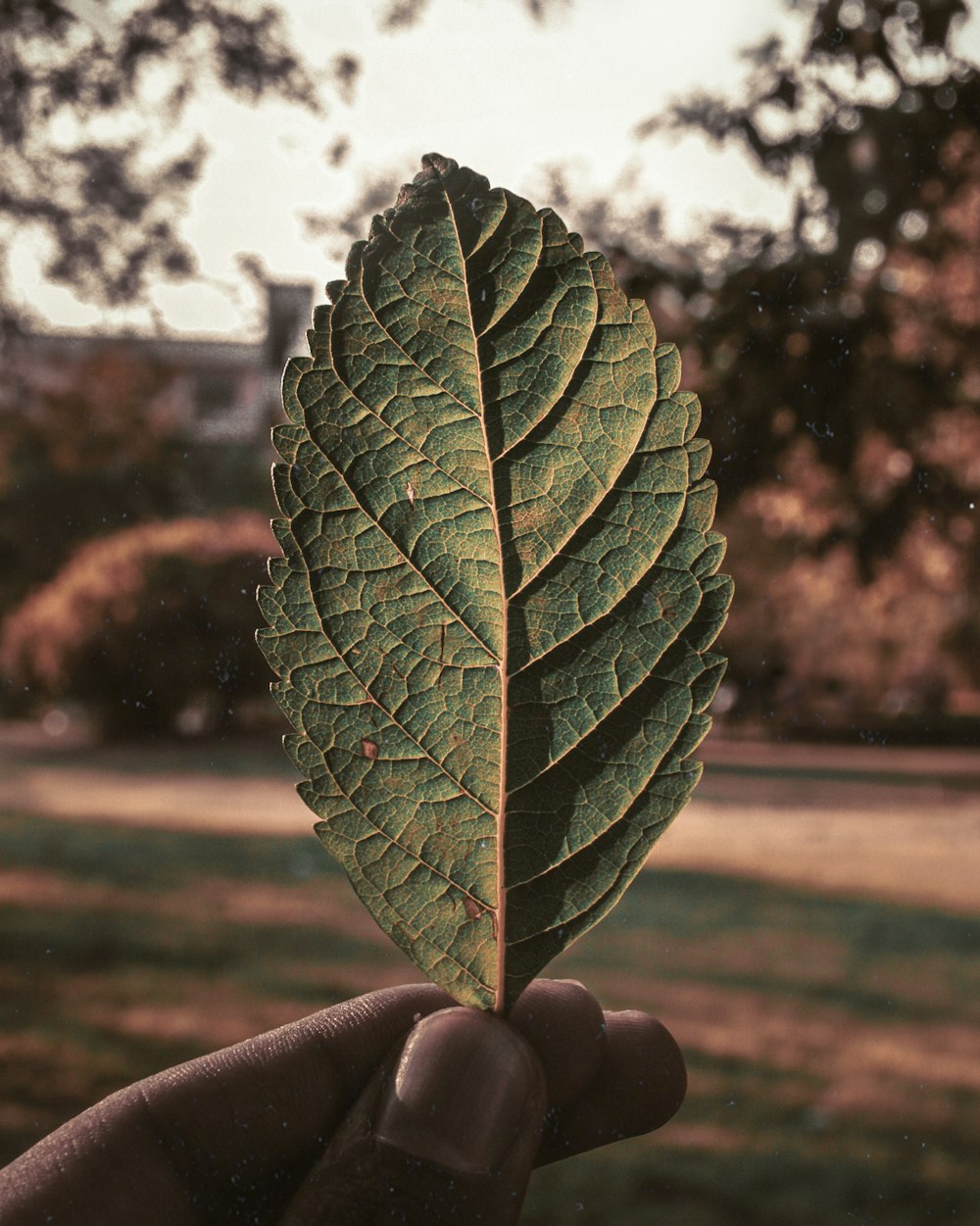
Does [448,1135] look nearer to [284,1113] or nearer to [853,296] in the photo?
[284,1113]

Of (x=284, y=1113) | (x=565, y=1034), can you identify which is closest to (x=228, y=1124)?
(x=284, y=1113)

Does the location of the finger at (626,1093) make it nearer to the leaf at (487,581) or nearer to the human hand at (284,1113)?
the human hand at (284,1113)

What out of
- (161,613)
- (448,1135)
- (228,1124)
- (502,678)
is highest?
(502,678)

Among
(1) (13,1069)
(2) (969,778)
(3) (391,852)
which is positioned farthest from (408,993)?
(2) (969,778)

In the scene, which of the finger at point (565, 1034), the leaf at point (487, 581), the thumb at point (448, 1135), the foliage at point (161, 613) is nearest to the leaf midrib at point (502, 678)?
the leaf at point (487, 581)

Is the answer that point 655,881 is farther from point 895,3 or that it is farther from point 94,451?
point 895,3

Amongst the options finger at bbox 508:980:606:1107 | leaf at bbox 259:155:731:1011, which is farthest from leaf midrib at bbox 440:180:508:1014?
finger at bbox 508:980:606:1107
